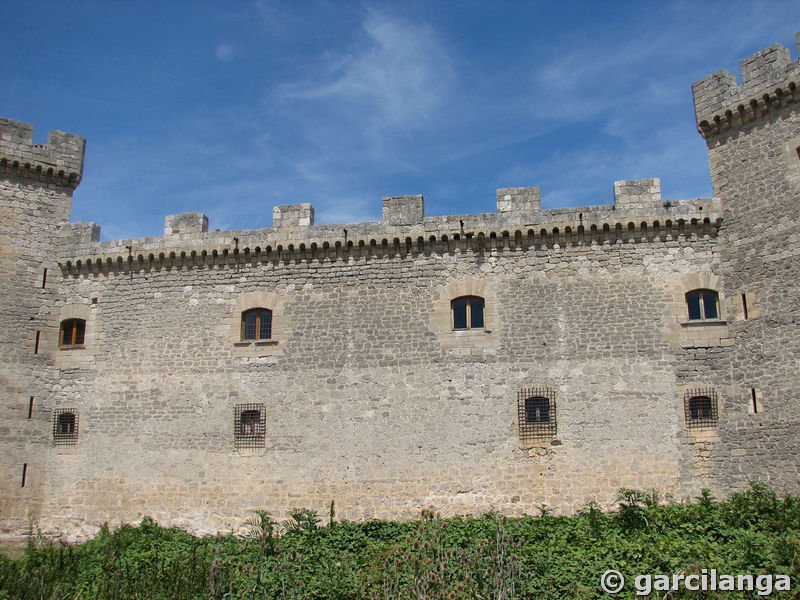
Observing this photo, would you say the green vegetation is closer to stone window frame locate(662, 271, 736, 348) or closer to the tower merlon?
stone window frame locate(662, 271, 736, 348)

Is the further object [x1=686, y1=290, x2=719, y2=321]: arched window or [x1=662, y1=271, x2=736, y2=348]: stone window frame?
[x1=686, y1=290, x2=719, y2=321]: arched window

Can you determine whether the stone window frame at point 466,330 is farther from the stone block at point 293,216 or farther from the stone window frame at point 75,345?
the stone window frame at point 75,345

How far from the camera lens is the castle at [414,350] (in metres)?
14.4

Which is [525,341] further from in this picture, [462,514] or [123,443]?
[123,443]

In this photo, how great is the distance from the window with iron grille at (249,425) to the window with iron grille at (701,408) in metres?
9.27

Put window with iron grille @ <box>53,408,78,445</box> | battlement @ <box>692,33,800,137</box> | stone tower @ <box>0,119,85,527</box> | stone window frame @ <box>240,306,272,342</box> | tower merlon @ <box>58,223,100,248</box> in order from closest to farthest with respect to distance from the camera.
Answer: battlement @ <box>692,33,800,137</box>
stone tower @ <box>0,119,85,527</box>
stone window frame @ <box>240,306,272,342</box>
window with iron grille @ <box>53,408,78,445</box>
tower merlon @ <box>58,223,100,248</box>

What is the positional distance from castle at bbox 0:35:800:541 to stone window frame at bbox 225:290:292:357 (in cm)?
5

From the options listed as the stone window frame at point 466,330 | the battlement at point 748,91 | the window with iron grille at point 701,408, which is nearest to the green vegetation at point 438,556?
the window with iron grille at point 701,408

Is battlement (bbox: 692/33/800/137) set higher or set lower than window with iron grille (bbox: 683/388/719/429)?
higher

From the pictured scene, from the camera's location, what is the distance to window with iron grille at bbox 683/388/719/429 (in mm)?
14391

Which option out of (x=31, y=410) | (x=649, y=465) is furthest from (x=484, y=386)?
→ (x=31, y=410)

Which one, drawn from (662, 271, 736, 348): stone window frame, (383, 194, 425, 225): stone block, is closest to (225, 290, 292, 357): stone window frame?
(383, 194, 425, 225): stone block

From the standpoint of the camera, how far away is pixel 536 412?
592 inches

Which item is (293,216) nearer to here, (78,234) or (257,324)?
(257,324)
